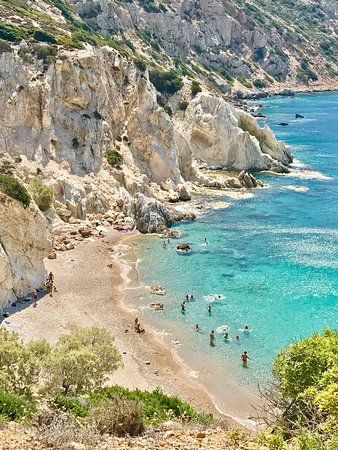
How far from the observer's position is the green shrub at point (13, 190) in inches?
1499

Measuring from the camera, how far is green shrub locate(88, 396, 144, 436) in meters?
13.7

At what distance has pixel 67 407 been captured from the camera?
57.7ft

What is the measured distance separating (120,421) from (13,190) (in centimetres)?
2771

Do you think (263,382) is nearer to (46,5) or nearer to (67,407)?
(67,407)

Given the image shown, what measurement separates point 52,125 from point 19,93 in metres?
4.80

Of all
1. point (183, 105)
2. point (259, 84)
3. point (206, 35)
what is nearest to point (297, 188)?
point (183, 105)

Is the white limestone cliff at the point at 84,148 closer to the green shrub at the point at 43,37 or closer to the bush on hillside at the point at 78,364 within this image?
the green shrub at the point at 43,37

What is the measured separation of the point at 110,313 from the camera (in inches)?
1470

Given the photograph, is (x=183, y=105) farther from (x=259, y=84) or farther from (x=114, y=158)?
(x=259, y=84)

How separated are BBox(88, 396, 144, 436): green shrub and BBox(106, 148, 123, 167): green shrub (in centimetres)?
4901

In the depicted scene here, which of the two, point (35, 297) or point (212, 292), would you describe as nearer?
point (35, 297)

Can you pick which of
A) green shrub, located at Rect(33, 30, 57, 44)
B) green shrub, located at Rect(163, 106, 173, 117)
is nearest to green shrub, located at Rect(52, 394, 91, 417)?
green shrub, located at Rect(33, 30, 57, 44)

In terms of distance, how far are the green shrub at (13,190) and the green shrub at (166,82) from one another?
172 ft

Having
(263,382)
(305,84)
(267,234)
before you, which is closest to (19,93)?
(267,234)
